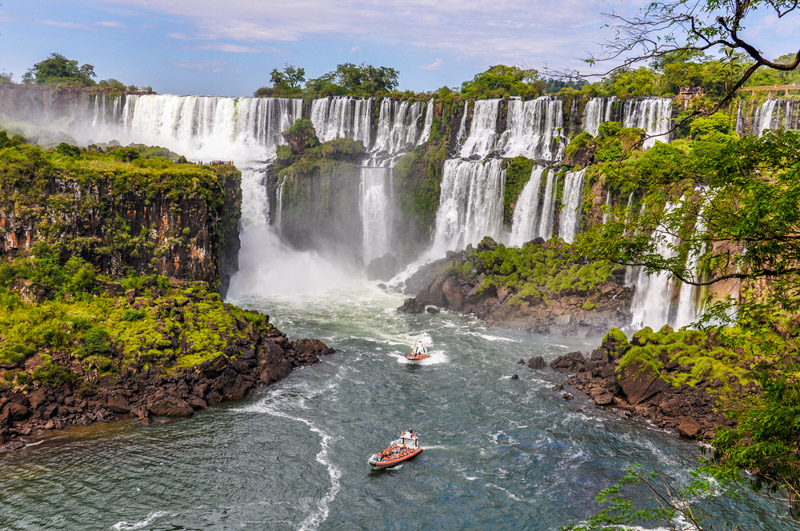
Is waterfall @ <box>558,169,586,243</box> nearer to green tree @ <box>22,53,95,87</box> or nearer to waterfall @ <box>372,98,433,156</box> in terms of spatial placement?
waterfall @ <box>372,98,433,156</box>

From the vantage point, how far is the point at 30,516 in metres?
20.8

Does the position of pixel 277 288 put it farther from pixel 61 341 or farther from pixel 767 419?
pixel 767 419

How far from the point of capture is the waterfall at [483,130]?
6431 centimetres

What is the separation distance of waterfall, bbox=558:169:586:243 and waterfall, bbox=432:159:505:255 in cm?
653

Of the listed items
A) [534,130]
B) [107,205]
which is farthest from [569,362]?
[534,130]

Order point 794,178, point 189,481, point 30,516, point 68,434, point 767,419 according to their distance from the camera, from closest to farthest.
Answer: point 794,178, point 767,419, point 30,516, point 189,481, point 68,434

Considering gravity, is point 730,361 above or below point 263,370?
above

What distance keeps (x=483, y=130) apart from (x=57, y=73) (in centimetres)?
6209

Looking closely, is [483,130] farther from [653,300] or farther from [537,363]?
[537,363]

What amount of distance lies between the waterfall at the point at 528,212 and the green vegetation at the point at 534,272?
4.31m

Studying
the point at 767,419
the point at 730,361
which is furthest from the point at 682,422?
the point at 767,419

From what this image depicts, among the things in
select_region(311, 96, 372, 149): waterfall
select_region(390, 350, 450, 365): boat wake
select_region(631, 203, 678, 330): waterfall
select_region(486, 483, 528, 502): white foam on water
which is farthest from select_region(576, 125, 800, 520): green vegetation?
select_region(311, 96, 372, 149): waterfall

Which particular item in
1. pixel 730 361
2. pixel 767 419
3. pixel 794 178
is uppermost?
pixel 794 178

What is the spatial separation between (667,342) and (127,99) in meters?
65.8
